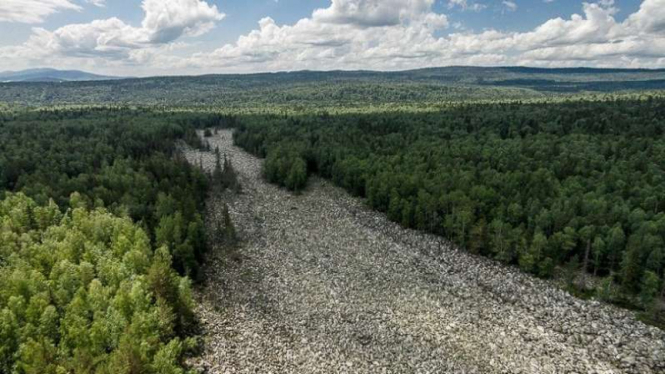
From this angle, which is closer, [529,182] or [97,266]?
Answer: [97,266]

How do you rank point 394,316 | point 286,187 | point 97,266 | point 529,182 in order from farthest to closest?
point 286,187 < point 529,182 < point 394,316 < point 97,266

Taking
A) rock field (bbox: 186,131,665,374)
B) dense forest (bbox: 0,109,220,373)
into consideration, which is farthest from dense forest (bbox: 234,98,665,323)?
dense forest (bbox: 0,109,220,373)

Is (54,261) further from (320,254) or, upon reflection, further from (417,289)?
(417,289)

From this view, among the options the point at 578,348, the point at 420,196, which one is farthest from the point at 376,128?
the point at 578,348

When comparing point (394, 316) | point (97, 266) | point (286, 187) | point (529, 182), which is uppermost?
point (529, 182)

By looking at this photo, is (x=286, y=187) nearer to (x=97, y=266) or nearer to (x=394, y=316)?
(x=394, y=316)

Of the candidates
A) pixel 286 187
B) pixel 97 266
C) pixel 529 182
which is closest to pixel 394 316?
pixel 97 266

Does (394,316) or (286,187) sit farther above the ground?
(286,187)
